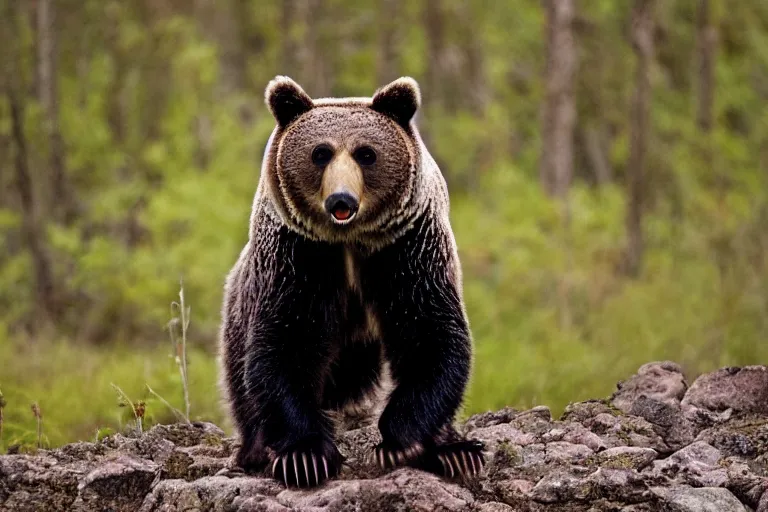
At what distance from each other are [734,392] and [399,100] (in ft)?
6.58

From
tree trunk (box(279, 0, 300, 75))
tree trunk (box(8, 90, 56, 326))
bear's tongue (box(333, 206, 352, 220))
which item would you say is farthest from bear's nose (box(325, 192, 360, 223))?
tree trunk (box(279, 0, 300, 75))

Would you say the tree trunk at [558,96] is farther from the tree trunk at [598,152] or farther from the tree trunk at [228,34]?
the tree trunk at [228,34]

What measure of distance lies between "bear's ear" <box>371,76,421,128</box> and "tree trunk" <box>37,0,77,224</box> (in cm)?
777

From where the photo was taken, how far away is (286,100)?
4.43 metres

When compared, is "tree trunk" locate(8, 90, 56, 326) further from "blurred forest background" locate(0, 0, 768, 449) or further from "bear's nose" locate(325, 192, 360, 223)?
"bear's nose" locate(325, 192, 360, 223)

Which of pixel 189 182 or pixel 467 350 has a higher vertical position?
pixel 189 182

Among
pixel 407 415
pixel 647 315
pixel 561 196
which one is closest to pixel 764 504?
pixel 407 415

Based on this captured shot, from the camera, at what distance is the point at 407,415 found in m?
4.30

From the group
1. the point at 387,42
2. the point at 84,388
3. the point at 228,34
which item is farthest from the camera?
the point at 228,34

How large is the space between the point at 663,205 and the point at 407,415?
14066 millimetres

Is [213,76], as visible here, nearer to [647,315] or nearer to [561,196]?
Answer: [561,196]

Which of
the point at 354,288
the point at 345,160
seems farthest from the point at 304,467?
the point at 345,160

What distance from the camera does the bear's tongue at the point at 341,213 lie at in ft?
13.4

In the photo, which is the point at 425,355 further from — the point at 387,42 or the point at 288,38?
the point at 288,38
